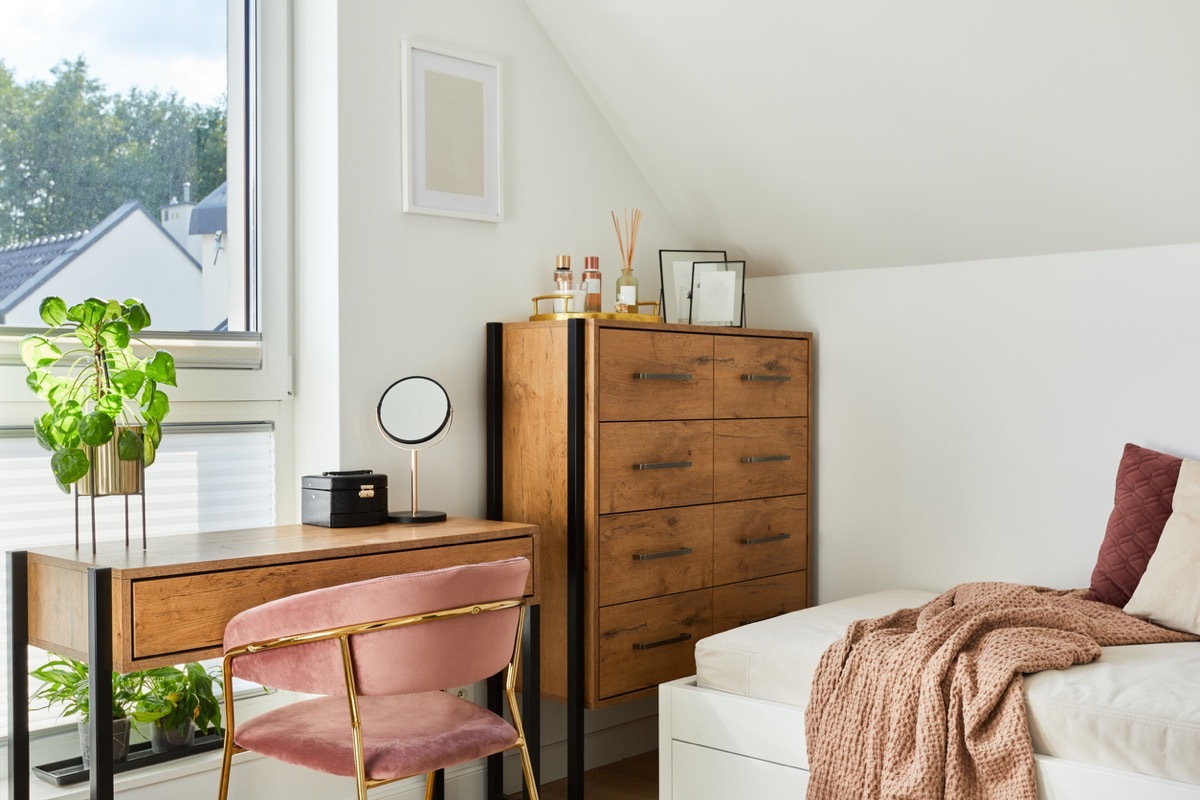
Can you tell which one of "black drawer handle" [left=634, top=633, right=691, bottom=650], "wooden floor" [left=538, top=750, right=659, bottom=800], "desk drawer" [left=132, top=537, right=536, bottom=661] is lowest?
"wooden floor" [left=538, top=750, right=659, bottom=800]

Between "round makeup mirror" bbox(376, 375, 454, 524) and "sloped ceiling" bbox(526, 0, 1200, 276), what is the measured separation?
114cm

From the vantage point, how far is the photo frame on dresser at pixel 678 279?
3.49 meters

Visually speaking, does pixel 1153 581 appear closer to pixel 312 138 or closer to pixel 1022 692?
pixel 1022 692

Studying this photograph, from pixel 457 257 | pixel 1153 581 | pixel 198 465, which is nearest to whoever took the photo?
pixel 1153 581

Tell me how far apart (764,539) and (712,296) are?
2.43ft

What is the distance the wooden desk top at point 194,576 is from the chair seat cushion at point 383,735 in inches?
8.5

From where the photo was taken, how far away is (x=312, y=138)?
291 cm

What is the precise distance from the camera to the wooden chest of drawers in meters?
2.88

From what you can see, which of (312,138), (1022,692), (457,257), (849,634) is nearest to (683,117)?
(457,257)

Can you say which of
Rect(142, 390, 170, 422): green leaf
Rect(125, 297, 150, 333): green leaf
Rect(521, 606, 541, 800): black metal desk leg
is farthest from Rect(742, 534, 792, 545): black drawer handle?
Rect(125, 297, 150, 333): green leaf

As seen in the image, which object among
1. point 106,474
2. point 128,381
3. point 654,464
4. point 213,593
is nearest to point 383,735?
point 213,593

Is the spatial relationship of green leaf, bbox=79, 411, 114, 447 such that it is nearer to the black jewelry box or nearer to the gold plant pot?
the gold plant pot

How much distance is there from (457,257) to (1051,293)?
1.61 meters

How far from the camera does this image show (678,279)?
11.5 ft
